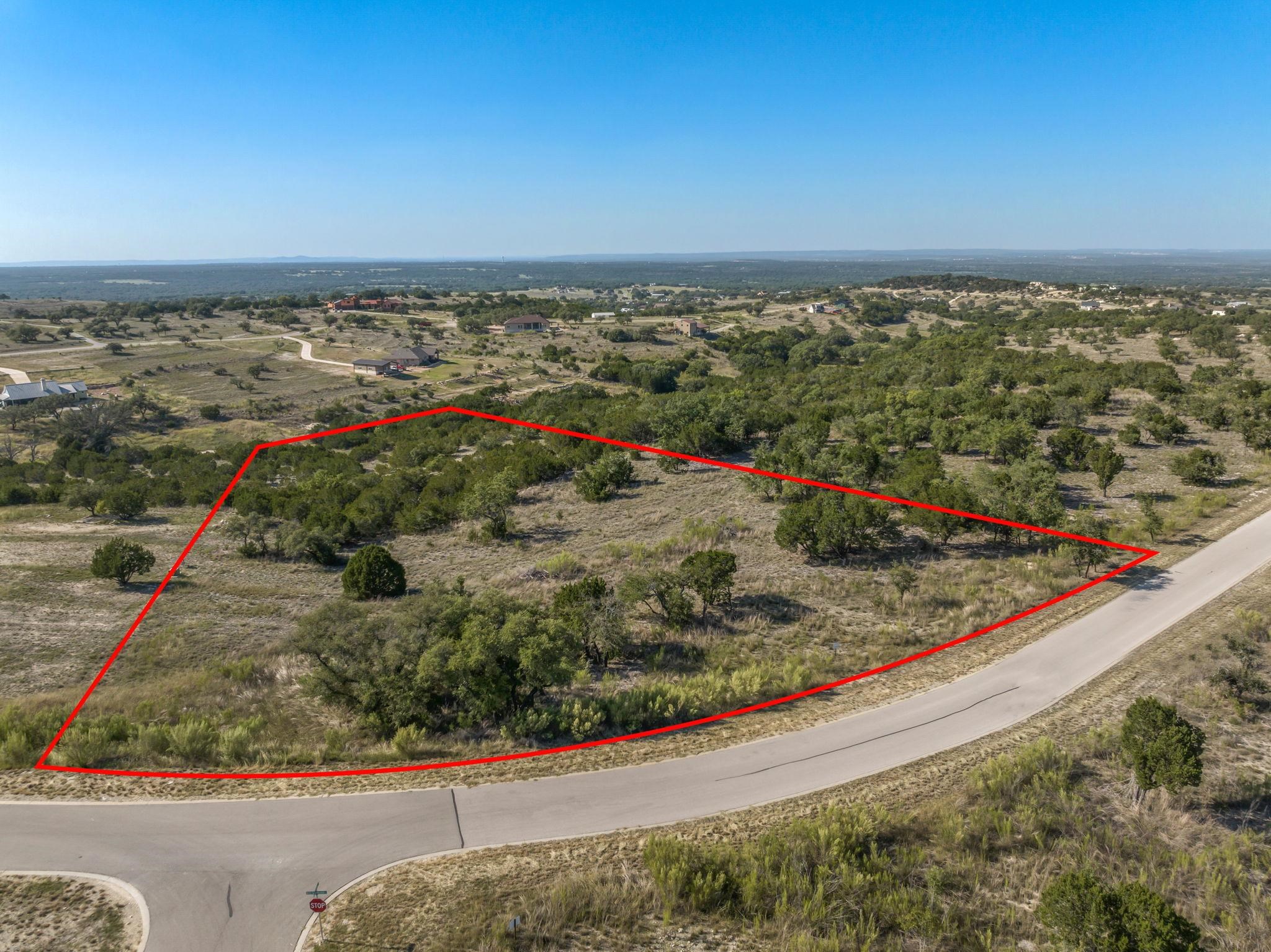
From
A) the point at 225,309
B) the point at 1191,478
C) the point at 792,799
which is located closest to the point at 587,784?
the point at 792,799

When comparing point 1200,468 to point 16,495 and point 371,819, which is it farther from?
point 16,495

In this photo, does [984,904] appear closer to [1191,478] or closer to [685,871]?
[685,871]

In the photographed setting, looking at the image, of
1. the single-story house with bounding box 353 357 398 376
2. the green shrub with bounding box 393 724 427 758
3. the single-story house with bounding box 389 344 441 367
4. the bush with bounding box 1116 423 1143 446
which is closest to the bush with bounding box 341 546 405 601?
the green shrub with bounding box 393 724 427 758

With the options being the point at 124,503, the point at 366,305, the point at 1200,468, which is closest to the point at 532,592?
the point at 124,503

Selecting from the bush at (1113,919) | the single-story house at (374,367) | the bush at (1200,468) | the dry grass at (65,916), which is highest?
the single-story house at (374,367)

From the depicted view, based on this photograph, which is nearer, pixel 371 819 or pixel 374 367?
pixel 371 819

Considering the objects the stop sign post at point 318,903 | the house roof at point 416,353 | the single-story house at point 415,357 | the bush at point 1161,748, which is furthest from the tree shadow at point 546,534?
the house roof at point 416,353

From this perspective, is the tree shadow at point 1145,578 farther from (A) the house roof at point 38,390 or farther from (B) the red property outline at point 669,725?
(A) the house roof at point 38,390
